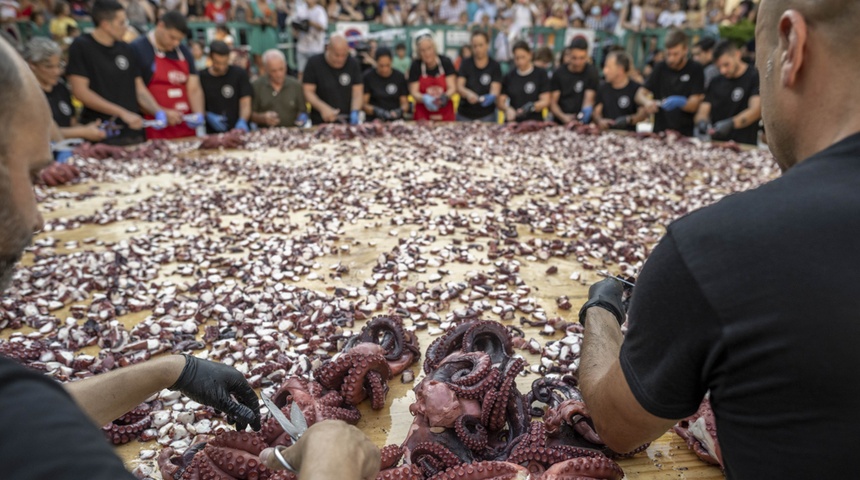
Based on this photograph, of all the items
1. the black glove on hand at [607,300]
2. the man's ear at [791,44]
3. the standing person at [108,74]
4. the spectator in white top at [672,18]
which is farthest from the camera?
the spectator in white top at [672,18]

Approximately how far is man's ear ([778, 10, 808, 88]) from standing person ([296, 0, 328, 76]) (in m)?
12.7

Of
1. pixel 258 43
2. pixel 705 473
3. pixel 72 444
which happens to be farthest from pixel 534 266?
pixel 258 43

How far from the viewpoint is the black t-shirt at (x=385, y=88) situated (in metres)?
10.4

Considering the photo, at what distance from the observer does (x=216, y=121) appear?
8961 millimetres

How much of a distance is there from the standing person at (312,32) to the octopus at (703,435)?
1249cm

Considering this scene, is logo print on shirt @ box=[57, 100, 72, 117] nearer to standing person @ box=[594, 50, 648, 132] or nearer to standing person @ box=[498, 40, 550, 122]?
standing person @ box=[498, 40, 550, 122]

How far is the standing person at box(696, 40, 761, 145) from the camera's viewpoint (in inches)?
327

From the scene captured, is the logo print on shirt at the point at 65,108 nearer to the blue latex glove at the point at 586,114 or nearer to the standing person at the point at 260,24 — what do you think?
the standing person at the point at 260,24

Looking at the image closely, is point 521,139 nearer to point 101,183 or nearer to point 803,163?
point 101,183

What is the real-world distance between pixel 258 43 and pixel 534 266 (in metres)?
13.2

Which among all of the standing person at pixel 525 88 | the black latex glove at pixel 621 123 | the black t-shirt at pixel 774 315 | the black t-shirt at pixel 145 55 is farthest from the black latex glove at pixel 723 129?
the black t-shirt at pixel 145 55

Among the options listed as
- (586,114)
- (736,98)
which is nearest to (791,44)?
(736,98)

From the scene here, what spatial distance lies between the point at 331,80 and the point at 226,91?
6.02 feet

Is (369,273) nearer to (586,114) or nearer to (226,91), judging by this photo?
(226,91)
